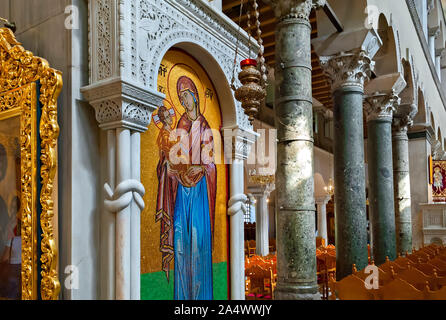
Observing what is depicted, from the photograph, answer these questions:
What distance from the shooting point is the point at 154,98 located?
258 cm

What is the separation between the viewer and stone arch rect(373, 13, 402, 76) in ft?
27.0

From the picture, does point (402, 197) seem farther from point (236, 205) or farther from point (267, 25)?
point (236, 205)

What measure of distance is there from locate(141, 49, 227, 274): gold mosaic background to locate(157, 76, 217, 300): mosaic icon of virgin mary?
6cm

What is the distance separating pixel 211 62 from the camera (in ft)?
10.8

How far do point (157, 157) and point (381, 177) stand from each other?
6459 mm

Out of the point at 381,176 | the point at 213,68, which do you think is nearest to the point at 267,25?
the point at 381,176

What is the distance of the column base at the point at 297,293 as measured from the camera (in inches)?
159

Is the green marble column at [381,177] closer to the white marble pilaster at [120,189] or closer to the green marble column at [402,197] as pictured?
the green marble column at [402,197]

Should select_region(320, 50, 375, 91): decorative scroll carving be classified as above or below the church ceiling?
below

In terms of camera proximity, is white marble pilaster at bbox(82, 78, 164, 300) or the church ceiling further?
the church ceiling

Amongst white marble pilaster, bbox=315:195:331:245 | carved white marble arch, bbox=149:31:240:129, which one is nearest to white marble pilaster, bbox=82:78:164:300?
carved white marble arch, bbox=149:31:240:129

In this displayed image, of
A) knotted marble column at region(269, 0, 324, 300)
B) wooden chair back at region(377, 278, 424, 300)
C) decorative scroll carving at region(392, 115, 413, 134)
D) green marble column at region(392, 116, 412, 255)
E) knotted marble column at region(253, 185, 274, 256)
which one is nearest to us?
wooden chair back at region(377, 278, 424, 300)

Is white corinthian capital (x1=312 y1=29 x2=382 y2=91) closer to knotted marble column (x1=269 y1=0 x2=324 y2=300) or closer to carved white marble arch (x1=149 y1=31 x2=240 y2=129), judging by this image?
knotted marble column (x1=269 y1=0 x2=324 y2=300)
